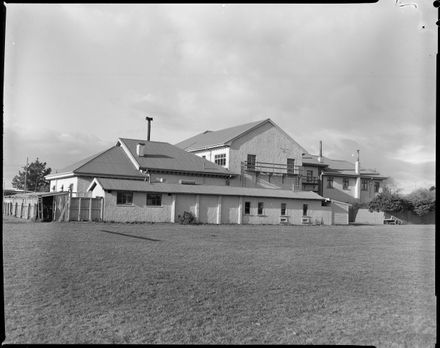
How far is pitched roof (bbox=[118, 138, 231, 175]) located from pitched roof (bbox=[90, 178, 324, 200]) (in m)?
2.49

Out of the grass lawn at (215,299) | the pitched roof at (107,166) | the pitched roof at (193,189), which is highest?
the pitched roof at (107,166)

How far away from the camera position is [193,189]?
3014 centimetres

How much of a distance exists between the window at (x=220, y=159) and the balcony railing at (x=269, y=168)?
162 cm

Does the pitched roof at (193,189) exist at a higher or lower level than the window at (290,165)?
lower

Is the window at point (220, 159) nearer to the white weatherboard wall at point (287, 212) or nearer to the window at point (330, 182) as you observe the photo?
the white weatherboard wall at point (287, 212)

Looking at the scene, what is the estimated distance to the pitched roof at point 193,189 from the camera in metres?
27.7

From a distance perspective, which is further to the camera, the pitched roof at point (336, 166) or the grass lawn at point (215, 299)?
the pitched roof at point (336, 166)

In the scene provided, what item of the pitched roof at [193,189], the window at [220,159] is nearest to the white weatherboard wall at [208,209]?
the pitched roof at [193,189]

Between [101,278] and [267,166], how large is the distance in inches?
1197

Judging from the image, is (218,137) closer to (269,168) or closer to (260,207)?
(269,168)

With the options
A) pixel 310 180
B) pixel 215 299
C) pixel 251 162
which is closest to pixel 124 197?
pixel 251 162

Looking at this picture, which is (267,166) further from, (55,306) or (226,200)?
(55,306)

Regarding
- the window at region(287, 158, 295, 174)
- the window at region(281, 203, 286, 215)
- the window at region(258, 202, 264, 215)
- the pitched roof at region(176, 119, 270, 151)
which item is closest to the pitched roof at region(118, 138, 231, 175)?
the pitched roof at region(176, 119, 270, 151)

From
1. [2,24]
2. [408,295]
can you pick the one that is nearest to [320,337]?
[408,295]
